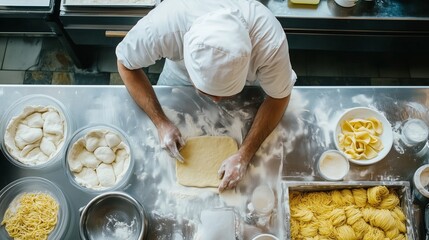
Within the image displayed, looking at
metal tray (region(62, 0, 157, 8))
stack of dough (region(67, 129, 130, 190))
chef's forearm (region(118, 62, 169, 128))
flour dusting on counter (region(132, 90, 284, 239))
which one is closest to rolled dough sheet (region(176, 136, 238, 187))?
flour dusting on counter (region(132, 90, 284, 239))

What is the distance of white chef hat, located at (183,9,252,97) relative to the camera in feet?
5.97

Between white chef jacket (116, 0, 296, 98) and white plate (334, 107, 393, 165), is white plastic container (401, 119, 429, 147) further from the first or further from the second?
white chef jacket (116, 0, 296, 98)

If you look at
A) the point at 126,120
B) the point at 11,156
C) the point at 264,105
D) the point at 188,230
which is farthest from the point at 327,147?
the point at 11,156

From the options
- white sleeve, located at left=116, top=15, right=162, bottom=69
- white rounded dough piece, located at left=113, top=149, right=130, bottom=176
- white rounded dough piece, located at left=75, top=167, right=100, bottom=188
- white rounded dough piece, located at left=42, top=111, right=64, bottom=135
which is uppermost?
white sleeve, located at left=116, top=15, right=162, bottom=69

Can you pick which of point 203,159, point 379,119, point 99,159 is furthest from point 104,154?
point 379,119

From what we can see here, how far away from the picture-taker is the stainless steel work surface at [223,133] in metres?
2.28

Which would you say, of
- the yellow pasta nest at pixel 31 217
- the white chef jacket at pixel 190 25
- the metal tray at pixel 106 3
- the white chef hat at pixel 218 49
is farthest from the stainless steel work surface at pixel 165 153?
the metal tray at pixel 106 3

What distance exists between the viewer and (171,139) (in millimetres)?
2330

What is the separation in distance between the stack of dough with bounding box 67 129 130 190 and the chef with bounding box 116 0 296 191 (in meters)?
0.25

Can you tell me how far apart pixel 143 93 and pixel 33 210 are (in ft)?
2.84

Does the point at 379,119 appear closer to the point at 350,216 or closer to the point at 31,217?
the point at 350,216

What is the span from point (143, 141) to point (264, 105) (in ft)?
2.41

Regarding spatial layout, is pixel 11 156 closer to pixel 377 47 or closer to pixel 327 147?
pixel 327 147

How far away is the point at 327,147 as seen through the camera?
2441mm
